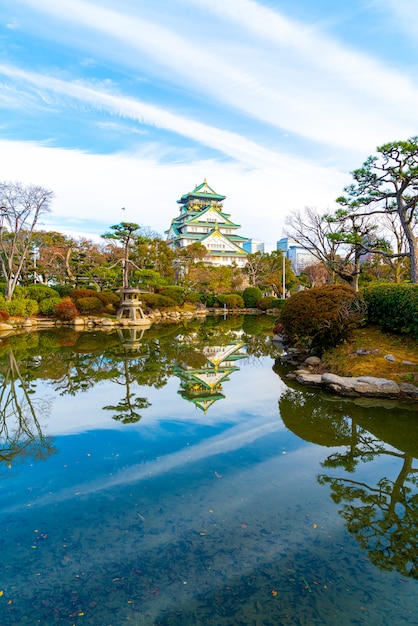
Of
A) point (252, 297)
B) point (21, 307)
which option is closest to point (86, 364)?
point (21, 307)

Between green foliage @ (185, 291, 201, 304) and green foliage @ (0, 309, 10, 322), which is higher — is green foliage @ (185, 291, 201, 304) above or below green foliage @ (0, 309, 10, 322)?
above

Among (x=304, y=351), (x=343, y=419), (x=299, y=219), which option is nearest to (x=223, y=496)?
(x=343, y=419)

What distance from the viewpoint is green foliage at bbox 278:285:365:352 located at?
32.0 feet

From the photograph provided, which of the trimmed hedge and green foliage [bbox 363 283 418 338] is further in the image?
the trimmed hedge

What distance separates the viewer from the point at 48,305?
72.9 feet

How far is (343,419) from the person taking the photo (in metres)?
7.01

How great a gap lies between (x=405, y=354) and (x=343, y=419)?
306 cm

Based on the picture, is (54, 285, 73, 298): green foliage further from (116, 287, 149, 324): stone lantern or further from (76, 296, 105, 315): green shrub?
(116, 287, 149, 324): stone lantern

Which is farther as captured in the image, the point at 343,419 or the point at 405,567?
the point at 343,419

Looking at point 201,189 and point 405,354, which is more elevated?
point 201,189

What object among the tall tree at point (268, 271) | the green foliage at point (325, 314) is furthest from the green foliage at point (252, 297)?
the green foliage at point (325, 314)

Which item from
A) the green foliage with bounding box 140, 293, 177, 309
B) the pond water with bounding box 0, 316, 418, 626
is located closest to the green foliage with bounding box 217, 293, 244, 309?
the green foliage with bounding box 140, 293, 177, 309

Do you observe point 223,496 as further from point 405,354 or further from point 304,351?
point 304,351

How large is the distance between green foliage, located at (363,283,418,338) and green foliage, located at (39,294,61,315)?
56.1ft
